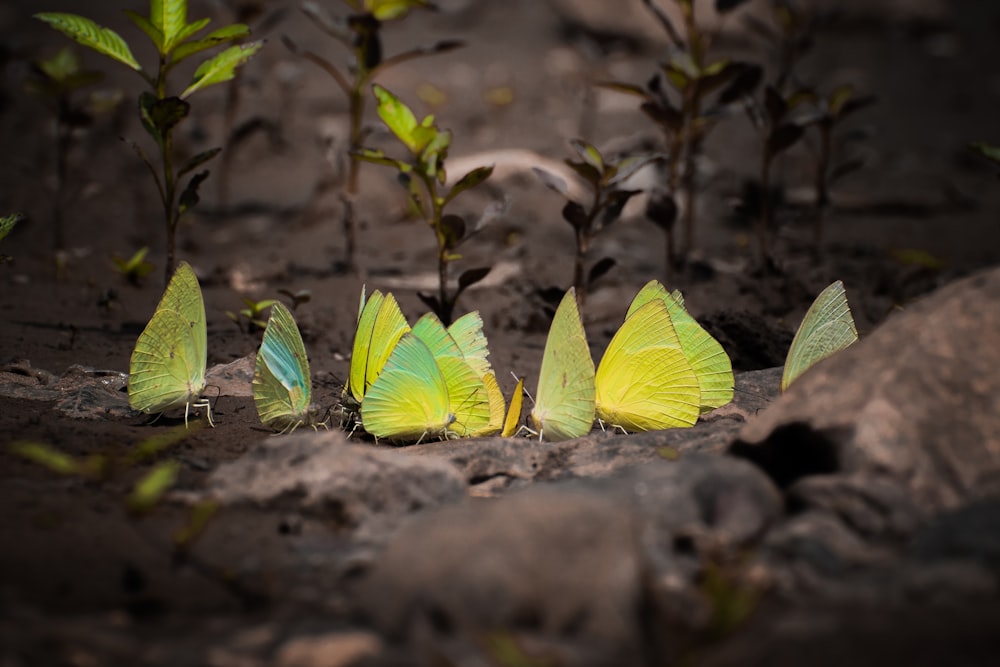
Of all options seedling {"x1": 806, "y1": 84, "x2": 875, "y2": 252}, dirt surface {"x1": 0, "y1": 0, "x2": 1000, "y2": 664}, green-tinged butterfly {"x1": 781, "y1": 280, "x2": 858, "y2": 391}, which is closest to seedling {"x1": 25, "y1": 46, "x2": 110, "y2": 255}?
dirt surface {"x1": 0, "y1": 0, "x2": 1000, "y2": 664}

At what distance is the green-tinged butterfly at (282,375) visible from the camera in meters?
3.47

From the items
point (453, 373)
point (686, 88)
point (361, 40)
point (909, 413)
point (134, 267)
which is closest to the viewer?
point (909, 413)

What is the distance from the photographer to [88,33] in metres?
4.13

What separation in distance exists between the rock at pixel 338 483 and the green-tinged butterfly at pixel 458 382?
2.22ft

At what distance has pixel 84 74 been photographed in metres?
5.82

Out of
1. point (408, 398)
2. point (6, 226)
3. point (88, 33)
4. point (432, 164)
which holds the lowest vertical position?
point (408, 398)

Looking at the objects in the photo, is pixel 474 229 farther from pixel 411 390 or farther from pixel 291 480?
pixel 291 480

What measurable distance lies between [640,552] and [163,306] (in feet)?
7.24

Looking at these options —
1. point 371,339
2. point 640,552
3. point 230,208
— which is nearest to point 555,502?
point 640,552

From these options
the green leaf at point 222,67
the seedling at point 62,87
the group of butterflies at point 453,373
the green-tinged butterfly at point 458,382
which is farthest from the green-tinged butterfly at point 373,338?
the seedling at point 62,87

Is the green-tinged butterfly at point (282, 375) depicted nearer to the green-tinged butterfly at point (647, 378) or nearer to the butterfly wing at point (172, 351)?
the butterfly wing at point (172, 351)

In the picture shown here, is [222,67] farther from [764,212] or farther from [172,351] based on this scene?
[764,212]

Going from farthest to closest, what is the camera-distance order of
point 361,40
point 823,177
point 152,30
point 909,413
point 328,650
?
point 823,177
point 361,40
point 152,30
point 909,413
point 328,650

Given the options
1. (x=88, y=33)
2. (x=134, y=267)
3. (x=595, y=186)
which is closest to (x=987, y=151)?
(x=595, y=186)
